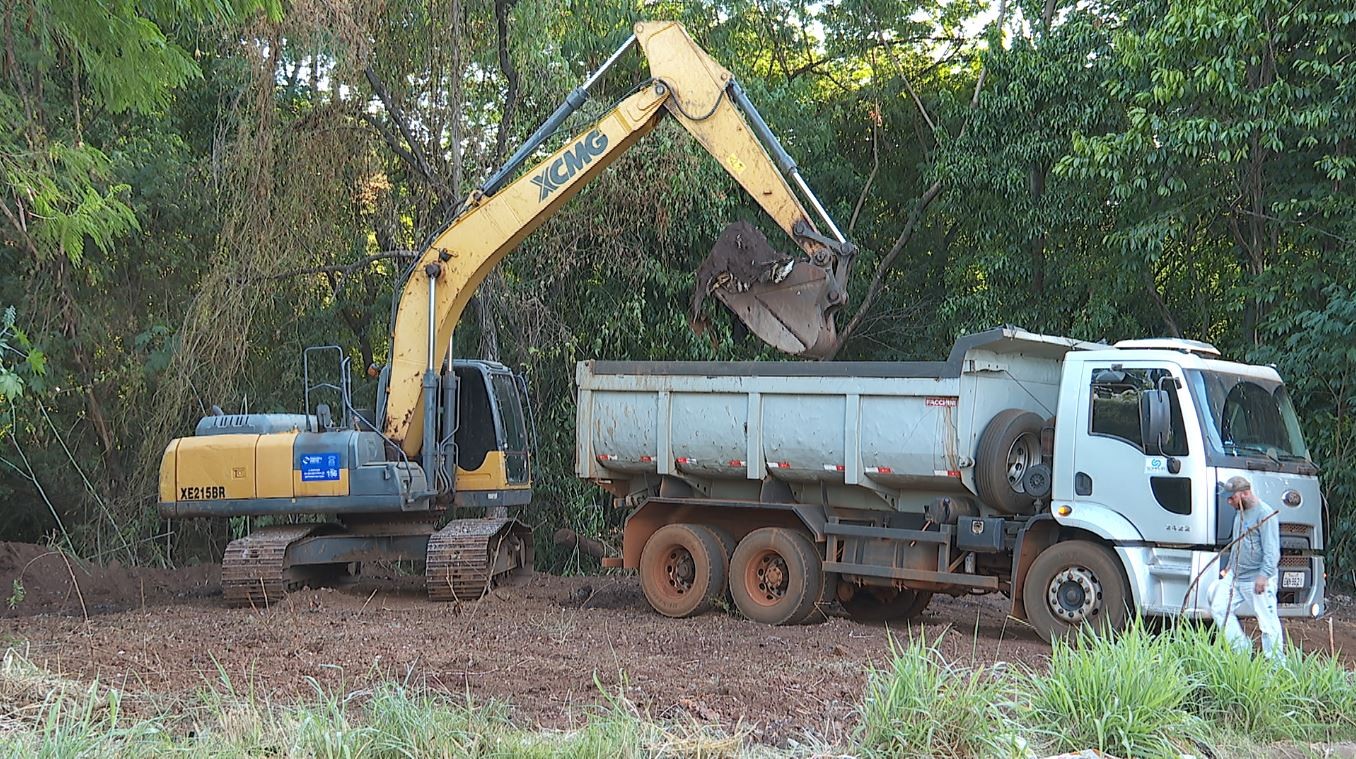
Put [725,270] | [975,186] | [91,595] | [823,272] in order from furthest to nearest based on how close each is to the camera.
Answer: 1. [975,186]
2. [91,595]
3. [725,270]
4. [823,272]

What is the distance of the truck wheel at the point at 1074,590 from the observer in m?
10.1

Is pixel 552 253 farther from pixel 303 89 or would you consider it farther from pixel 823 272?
pixel 823 272

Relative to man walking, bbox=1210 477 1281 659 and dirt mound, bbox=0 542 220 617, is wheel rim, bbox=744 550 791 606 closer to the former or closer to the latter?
man walking, bbox=1210 477 1281 659

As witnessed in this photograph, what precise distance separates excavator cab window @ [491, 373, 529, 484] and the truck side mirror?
6768 mm

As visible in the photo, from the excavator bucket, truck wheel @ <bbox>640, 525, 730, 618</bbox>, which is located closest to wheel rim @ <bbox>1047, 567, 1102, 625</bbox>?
the excavator bucket

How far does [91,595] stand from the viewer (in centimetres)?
1514

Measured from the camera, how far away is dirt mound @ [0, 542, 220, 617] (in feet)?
47.3

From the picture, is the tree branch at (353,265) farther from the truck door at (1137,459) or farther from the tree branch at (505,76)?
the truck door at (1137,459)

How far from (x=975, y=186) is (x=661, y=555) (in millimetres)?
7792

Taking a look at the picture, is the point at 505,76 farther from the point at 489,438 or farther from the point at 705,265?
the point at 705,265

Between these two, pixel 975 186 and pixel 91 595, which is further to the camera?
pixel 975 186

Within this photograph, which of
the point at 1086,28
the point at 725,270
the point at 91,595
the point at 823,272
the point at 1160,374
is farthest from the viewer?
the point at 1086,28

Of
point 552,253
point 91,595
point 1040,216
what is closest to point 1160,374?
point 1040,216

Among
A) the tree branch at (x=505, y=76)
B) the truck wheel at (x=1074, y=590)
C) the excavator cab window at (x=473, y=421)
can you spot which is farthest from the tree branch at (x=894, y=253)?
the truck wheel at (x=1074, y=590)
